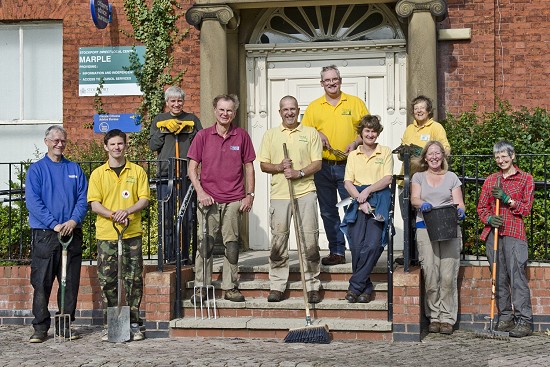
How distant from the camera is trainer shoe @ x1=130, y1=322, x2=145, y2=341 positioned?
8523 millimetres

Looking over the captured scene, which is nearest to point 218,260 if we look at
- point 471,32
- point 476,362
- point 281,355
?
point 281,355

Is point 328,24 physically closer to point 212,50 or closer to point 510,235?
point 212,50

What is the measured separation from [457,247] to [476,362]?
154 centimetres

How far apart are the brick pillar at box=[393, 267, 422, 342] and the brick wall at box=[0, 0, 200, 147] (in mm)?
4984

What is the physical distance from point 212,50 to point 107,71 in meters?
1.70

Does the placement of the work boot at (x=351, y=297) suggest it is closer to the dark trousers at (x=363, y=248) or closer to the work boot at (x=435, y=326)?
the dark trousers at (x=363, y=248)

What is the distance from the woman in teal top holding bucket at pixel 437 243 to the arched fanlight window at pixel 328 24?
357 cm

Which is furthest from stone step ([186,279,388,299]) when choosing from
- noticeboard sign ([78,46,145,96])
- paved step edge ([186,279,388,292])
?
noticeboard sign ([78,46,145,96])

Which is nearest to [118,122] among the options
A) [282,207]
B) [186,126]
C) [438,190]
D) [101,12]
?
[101,12]

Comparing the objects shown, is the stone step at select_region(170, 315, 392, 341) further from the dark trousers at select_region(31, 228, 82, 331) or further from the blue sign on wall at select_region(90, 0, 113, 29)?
the blue sign on wall at select_region(90, 0, 113, 29)

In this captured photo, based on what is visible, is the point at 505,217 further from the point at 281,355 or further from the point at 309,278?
the point at 281,355

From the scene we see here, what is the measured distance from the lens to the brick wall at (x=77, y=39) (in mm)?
12227

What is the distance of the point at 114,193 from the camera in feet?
28.3

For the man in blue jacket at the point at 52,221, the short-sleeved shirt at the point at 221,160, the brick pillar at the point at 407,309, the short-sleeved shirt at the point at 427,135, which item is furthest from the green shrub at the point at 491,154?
the man in blue jacket at the point at 52,221
